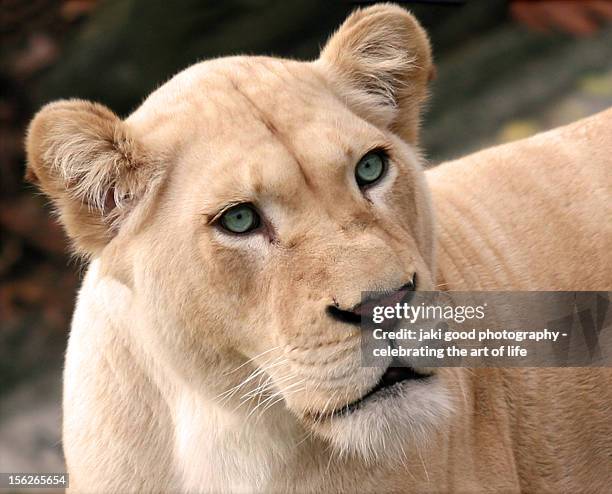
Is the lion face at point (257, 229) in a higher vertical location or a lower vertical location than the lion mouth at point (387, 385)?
higher

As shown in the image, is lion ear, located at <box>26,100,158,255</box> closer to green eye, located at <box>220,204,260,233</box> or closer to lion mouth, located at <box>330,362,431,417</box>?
green eye, located at <box>220,204,260,233</box>

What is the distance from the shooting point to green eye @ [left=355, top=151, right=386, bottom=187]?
2443 millimetres

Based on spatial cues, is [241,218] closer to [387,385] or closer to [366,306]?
[366,306]

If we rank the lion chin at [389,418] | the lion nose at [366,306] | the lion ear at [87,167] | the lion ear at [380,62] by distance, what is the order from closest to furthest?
the lion nose at [366,306]
the lion chin at [389,418]
the lion ear at [87,167]
the lion ear at [380,62]

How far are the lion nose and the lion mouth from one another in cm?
14

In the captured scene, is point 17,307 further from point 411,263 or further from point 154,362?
point 411,263

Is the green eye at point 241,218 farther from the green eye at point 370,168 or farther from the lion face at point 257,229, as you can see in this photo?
the green eye at point 370,168

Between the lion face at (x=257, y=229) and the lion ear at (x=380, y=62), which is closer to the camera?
the lion face at (x=257, y=229)

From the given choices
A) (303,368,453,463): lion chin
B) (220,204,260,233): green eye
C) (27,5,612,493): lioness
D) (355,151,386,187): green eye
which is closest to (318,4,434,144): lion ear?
(27,5,612,493): lioness

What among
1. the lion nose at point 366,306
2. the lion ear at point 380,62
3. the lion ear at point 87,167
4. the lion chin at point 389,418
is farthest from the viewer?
the lion ear at point 380,62

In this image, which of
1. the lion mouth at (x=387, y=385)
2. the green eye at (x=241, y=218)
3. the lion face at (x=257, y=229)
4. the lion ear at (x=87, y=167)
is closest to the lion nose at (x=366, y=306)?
the lion face at (x=257, y=229)

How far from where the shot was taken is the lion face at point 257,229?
225 centimetres

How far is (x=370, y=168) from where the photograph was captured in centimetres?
247

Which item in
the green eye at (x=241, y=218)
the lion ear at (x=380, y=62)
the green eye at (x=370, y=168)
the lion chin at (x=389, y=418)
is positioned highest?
the lion ear at (x=380, y=62)
